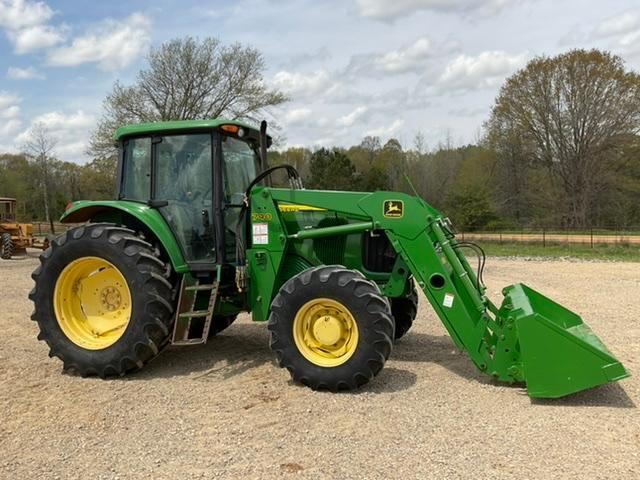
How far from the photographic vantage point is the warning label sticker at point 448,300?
509cm

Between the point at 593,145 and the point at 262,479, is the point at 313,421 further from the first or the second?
the point at 593,145

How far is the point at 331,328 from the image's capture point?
199 inches

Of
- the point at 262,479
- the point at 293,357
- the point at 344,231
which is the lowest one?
the point at 262,479

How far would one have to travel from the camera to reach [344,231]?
561 cm

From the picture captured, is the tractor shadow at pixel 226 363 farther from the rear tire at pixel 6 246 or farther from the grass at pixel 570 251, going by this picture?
the grass at pixel 570 251

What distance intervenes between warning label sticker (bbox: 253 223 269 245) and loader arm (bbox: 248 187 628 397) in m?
0.03

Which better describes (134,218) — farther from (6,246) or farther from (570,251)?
(570,251)

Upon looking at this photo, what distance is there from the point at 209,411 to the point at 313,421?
0.87 meters

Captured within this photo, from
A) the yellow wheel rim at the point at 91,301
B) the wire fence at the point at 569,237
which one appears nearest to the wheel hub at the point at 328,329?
the yellow wheel rim at the point at 91,301

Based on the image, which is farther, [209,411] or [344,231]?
[344,231]

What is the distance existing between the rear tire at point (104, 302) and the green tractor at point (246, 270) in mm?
12

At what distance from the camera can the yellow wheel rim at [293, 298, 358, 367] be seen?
5.03 m

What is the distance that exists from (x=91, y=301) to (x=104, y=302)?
147mm

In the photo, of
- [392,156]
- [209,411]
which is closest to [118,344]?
[209,411]
